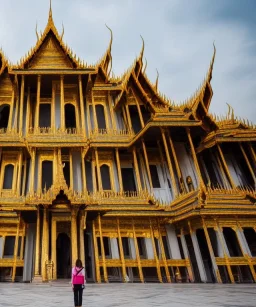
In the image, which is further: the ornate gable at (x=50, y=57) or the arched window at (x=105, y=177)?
the ornate gable at (x=50, y=57)

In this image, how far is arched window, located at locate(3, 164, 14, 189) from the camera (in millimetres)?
14576

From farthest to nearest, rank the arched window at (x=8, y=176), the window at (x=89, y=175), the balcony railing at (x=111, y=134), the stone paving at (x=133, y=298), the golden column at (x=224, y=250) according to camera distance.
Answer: the balcony railing at (x=111, y=134)
the window at (x=89, y=175)
the arched window at (x=8, y=176)
the golden column at (x=224, y=250)
the stone paving at (x=133, y=298)

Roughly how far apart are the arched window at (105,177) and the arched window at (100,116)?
9.40 ft

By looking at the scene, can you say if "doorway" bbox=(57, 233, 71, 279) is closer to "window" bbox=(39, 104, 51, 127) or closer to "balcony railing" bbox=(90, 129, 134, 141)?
"balcony railing" bbox=(90, 129, 134, 141)

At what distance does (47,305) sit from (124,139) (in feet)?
38.3

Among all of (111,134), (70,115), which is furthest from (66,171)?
(70,115)

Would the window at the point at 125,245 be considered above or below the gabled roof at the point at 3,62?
below

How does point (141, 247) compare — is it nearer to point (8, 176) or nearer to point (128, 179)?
point (128, 179)

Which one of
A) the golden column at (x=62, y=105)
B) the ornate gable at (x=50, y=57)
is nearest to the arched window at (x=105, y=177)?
the golden column at (x=62, y=105)

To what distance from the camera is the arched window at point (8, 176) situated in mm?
14576

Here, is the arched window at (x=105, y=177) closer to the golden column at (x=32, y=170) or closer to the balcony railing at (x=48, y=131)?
the balcony railing at (x=48, y=131)

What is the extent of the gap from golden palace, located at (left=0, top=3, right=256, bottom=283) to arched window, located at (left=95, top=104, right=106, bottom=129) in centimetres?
11

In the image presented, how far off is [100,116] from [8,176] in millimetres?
6431

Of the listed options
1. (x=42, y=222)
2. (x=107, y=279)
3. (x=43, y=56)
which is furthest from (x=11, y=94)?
(x=107, y=279)
